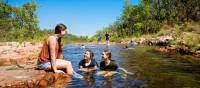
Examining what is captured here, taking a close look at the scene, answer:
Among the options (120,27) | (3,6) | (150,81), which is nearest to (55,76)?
(150,81)

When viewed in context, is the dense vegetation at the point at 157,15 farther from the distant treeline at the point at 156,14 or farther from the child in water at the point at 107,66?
the child in water at the point at 107,66

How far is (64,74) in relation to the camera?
12.3 meters

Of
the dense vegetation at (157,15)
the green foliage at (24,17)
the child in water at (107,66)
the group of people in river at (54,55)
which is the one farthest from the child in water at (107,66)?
the dense vegetation at (157,15)

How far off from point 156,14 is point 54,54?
8557cm

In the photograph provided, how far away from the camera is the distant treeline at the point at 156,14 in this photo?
83.5 meters

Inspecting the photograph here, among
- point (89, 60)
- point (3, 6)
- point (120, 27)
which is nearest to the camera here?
point (89, 60)

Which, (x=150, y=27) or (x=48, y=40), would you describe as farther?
(x=150, y=27)

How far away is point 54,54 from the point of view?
11.4 m

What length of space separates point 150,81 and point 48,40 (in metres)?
5.25

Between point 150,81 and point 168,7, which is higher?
point 168,7

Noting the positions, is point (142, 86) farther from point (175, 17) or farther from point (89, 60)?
point (175, 17)

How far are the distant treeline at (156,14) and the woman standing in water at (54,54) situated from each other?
7092cm

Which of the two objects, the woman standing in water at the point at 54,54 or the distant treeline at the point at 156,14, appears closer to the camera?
the woman standing in water at the point at 54,54

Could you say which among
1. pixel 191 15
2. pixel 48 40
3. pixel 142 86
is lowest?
pixel 142 86
